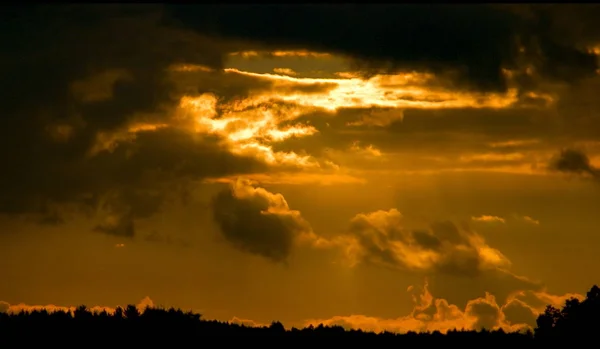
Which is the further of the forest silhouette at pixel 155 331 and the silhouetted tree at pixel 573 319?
the silhouetted tree at pixel 573 319

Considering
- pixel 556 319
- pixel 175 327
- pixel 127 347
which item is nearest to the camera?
pixel 127 347

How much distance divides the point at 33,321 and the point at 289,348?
2220 centimetres

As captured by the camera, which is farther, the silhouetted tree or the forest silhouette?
the silhouetted tree

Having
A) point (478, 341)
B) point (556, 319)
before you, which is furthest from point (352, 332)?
point (556, 319)

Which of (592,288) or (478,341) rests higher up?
(592,288)

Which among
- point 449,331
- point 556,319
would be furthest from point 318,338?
point 556,319

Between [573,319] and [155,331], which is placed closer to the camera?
[155,331]

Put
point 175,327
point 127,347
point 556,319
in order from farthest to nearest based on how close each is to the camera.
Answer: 1. point 556,319
2. point 175,327
3. point 127,347

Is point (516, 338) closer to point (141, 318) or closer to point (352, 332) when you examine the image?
point (352, 332)

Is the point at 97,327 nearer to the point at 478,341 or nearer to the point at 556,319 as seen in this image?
the point at 478,341

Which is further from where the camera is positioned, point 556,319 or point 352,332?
point 556,319

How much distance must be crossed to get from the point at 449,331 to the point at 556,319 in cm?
3026

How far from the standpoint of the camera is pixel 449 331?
136 m

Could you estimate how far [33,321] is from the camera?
127688 mm
